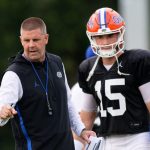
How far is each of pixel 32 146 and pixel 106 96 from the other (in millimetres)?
867

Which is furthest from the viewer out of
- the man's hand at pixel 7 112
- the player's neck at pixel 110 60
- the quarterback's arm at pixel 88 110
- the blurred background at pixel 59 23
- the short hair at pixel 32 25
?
the blurred background at pixel 59 23

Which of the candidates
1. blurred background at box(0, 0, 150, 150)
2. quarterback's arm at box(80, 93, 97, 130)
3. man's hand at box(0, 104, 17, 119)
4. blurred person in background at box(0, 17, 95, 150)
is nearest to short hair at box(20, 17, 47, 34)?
blurred person in background at box(0, 17, 95, 150)

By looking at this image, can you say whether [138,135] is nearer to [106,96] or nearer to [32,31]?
[106,96]

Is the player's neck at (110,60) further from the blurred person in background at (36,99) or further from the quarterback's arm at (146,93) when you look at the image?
the blurred person in background at (36,99)

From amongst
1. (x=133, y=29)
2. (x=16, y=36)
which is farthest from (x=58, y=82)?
(x=16, y=36)

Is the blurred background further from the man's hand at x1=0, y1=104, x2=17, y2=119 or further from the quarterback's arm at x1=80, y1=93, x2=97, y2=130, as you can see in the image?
the man's hand at x1=0, y1=104, x2=17, y2=119

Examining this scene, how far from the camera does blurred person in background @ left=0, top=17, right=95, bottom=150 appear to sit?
9.47m

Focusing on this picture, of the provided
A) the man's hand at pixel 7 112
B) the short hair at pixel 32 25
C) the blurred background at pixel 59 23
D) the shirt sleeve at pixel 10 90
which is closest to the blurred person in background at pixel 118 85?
the short hair at pixel 32 25

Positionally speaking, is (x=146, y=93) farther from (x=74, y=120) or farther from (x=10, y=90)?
(x=10, y=90)

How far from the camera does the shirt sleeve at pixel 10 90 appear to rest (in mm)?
9203

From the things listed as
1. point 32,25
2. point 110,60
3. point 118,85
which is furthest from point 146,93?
point 32,25

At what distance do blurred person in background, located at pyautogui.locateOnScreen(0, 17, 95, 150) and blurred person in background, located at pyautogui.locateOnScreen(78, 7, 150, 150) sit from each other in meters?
0.38

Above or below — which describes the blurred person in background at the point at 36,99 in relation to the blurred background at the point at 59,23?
above

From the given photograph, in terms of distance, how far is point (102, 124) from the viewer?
9.87m
